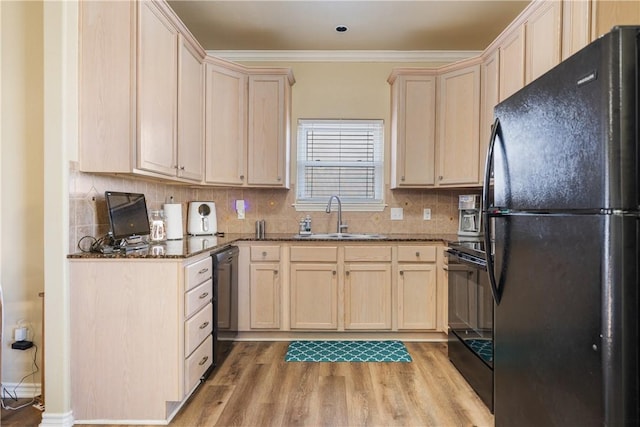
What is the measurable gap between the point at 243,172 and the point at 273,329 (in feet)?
4.66

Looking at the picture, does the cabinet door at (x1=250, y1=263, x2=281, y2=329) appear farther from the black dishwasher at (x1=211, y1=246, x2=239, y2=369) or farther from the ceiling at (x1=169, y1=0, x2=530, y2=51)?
the ceiling at (x1=169, y1=0, x2=530, y2=51)

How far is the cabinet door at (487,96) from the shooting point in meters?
2.84

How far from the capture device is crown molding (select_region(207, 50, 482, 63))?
3674 mm

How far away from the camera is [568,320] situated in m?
1.02

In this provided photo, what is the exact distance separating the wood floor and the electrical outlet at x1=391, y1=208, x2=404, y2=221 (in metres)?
1.35

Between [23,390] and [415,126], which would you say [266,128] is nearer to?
[415,126]

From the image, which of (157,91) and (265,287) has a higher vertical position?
(157,91)

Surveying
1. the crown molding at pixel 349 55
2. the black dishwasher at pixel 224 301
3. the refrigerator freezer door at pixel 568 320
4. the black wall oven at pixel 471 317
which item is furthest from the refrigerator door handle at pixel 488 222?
the crown molding at pixel 349 55

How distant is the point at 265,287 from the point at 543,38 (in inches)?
104

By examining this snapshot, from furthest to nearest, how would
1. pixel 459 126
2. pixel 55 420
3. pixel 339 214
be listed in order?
pixel 339 214 < pixel 459 126 < pixel 55 420

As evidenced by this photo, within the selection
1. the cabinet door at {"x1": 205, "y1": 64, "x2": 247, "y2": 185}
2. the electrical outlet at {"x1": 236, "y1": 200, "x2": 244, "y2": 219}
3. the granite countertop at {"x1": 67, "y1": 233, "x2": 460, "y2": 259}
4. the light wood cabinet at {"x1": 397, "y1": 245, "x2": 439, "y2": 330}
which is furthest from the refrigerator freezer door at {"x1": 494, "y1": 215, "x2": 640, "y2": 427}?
the electrical outlet at {"x1": 236, "y1": 200, "x2": 244, "y2": 219}

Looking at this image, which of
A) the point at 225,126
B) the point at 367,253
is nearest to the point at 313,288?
the point at 367,253

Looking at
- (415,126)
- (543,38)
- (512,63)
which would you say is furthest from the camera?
(415,126)

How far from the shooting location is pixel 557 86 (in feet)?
3.55
